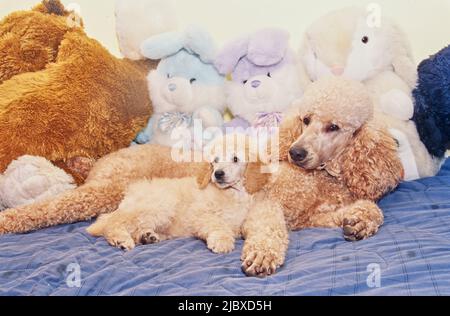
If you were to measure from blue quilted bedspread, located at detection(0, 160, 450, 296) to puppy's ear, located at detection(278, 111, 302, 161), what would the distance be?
0.89 feet

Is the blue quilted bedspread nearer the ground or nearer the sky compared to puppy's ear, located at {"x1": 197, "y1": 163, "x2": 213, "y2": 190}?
nearer the ground

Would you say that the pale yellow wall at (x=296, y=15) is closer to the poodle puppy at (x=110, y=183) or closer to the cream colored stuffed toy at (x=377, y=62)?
the cream colored stuffed toy at (x=377, y=62)

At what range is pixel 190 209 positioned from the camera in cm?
166

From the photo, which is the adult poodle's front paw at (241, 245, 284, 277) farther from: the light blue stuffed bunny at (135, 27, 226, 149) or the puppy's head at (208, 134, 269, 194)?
the light blue stuffed bunny at (135, 27, 226, 149)

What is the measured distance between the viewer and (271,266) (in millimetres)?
1338

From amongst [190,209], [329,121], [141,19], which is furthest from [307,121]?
[141,19]

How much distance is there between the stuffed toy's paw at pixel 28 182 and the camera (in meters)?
1.80

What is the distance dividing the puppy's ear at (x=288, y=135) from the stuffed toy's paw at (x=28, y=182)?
79 centimetres

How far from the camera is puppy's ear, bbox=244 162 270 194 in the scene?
1624 millimetres

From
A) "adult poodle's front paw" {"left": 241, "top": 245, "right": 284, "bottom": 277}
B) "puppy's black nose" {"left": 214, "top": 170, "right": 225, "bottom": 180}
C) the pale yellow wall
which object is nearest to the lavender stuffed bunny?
the pale yellow wall

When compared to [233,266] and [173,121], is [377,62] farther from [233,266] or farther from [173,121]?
[233,266]

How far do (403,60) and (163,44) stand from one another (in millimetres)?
928

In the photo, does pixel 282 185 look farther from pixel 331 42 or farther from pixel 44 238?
pixel 44 238

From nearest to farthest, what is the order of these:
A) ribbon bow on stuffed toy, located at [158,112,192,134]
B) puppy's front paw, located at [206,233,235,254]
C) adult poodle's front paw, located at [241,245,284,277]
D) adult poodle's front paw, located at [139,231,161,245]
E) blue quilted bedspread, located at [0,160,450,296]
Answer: blue quilted bedspread, located at [0,160,450,296]
adult poodle's front paw, located at [241,245,284,277]
puppy's front paw, located at [206,233,235,254]
adult poodle's front paw, located at [139,231,161,245]
ribbon bow on stuffed toy, located at [158,112,192,134]
